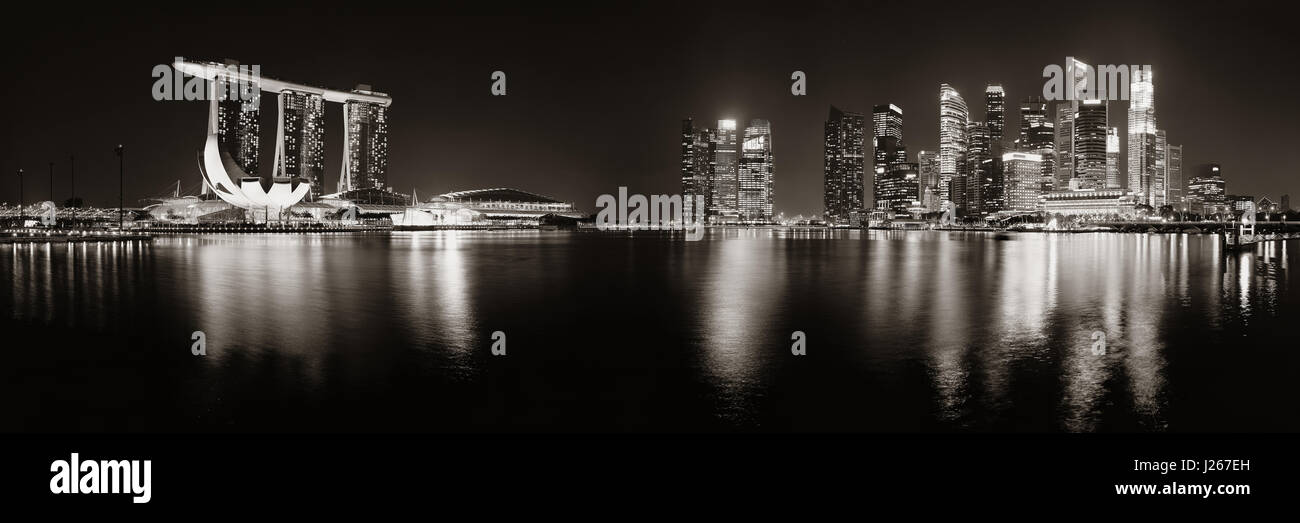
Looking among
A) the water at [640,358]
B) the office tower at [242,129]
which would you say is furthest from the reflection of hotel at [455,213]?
the water at [640,358]

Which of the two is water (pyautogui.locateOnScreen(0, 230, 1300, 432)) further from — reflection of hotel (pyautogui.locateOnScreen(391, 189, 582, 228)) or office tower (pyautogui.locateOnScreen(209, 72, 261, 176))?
office tower (pyautogui.locateOnScreen(209, 72, 261, 176))

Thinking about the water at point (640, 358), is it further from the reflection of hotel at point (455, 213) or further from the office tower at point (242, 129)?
the office tower at point (242, 129)

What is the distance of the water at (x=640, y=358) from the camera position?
7156 millimetres

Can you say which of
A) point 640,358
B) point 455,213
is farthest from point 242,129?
point 640,358

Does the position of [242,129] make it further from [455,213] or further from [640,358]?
[640,358]

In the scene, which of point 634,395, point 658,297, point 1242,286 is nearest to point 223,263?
point 658,297

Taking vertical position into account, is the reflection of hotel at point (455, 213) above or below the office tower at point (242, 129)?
below

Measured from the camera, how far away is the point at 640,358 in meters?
10.2

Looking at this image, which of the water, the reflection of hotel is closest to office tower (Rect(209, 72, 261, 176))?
the reflection of hotel

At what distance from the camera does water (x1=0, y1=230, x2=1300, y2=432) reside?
7.16 metres

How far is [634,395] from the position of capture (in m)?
8.01
